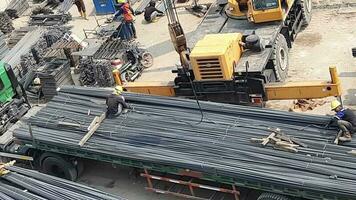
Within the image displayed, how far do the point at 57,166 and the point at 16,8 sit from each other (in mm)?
15614

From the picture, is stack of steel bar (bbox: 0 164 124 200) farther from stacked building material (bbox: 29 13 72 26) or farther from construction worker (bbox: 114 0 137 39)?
stacked building material (bbox: 29 13 72 26)

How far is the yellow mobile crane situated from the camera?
16047 mm


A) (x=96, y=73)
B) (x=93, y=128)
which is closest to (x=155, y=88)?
(x=93, y=128)

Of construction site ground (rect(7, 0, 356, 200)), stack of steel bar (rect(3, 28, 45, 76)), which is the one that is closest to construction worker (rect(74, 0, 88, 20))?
construction site ground (rect(7, 0, 356, 200))

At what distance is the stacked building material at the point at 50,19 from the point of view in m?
27.3

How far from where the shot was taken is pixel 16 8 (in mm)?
29828

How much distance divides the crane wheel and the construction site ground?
23 cm

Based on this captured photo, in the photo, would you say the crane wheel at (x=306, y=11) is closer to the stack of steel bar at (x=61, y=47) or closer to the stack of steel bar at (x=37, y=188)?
the stack of steel bar at (x=61, y=47)

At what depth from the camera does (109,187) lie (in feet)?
52.4

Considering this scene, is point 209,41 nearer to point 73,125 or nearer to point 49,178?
point 73,125

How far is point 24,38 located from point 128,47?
16.8ft


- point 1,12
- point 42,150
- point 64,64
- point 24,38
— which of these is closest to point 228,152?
point 42,150

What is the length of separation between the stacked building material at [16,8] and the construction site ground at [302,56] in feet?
16.9

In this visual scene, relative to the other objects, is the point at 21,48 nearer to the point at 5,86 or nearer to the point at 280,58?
the point at 5,86
